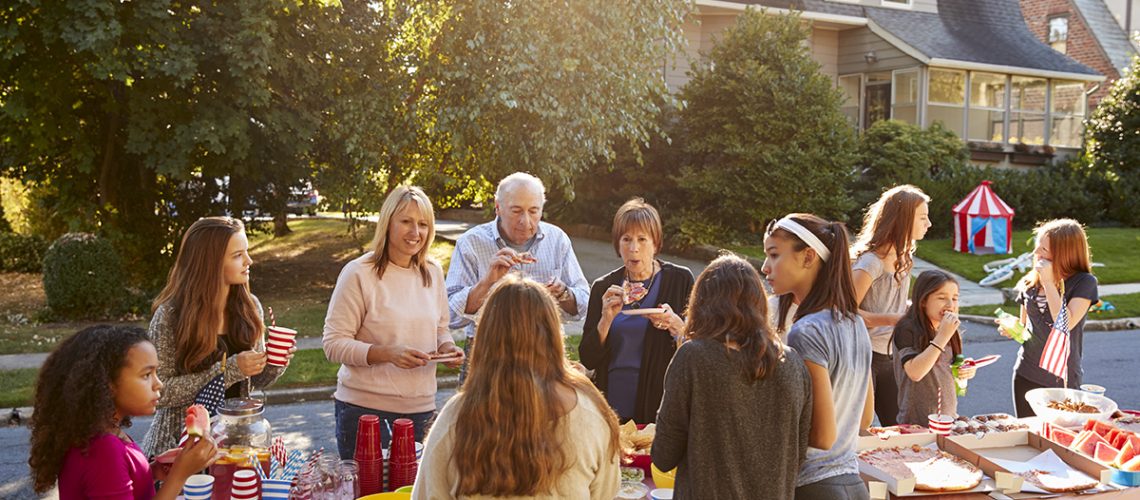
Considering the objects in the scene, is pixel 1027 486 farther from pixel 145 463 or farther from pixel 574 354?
pixel 574 354

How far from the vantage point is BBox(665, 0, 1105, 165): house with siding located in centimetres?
2497

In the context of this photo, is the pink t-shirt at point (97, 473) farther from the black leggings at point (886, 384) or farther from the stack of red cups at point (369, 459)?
the black leggings at point (886, 384)

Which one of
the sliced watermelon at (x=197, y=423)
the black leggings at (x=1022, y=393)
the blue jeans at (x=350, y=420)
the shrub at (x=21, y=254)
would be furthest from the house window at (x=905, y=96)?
the sliced watermelon at (x=197, y=423)

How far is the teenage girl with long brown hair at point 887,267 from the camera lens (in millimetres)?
5371

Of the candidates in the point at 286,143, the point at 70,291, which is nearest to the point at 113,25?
the point at 286,143

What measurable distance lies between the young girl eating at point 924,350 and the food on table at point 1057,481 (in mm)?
1171

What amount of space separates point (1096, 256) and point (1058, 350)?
633 inches

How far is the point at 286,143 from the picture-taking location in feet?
44.9

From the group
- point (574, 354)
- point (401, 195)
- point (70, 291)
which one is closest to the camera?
point (401, 195)

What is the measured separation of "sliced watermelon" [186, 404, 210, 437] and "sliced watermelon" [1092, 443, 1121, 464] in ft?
12.0

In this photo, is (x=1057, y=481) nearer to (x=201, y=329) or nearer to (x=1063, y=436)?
(x=1063, y=436)

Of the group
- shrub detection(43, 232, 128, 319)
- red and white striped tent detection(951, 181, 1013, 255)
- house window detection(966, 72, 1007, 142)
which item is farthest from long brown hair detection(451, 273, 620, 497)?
house window detection(966, 72, 1007, 142)

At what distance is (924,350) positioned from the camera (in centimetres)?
500

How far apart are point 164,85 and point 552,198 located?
11.4 meters
